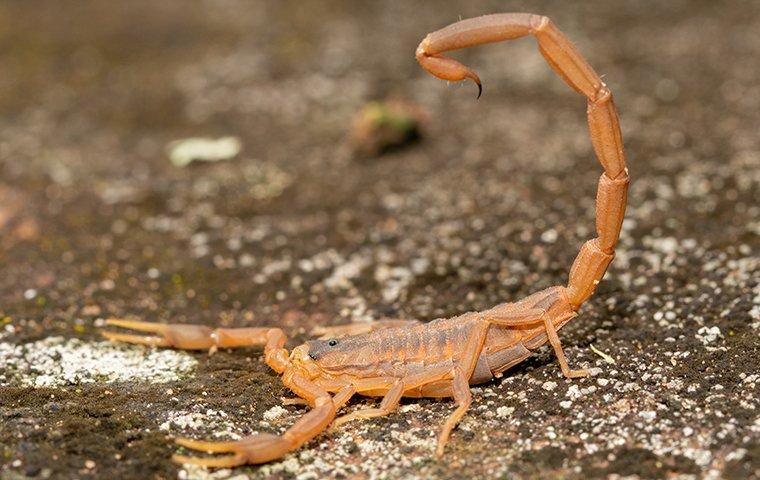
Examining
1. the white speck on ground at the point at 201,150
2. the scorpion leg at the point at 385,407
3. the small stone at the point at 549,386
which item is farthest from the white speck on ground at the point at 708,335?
the white speck on ground at the point at 201,150

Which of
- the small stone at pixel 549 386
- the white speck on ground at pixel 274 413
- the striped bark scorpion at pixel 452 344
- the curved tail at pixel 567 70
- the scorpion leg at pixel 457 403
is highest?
the curved tail at pixel 567 70

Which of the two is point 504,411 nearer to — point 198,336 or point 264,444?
point 264,444

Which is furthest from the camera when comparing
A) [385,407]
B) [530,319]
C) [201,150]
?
[201,150]

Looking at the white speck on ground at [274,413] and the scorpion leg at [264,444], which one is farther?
the white speck on ground at [274,413]

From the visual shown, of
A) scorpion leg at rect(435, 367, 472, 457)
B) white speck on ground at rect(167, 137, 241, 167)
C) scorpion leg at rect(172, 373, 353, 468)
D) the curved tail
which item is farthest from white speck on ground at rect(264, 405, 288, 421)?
white speck on ground at rect(167, 137, 241, 167)

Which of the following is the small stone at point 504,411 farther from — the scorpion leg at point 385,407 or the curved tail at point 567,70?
the curved tail at point 567,70

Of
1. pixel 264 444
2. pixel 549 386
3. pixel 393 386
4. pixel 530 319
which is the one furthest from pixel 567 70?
pixel 264 444
